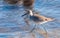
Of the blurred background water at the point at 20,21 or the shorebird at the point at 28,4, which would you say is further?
the shorebird at the point at 28,4

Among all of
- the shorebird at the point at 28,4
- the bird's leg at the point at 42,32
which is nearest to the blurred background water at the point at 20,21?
the bird's leg at the point at 42,32

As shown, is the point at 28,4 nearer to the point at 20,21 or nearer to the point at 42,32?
the point at 20,21

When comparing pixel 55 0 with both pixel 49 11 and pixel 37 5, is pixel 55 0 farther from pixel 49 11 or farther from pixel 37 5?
pixel 49 11

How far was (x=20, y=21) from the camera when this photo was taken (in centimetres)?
322

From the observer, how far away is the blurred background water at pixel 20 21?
2842 mm

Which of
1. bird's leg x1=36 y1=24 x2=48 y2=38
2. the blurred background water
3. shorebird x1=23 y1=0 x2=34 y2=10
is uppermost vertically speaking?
shorebird x1=23 y1=0 x2=34 y2=10

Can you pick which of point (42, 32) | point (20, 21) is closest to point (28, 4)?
point (20, 21)

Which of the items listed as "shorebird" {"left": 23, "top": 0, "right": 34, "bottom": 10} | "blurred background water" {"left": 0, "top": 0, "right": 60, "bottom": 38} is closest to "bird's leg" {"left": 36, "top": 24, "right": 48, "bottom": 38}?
"blurred background water" {"left": 0, "top": 0, "right": 60, "bottom": 38}

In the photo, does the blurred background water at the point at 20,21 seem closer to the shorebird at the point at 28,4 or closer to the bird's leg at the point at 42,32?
the bird's leg at the point at 42,32

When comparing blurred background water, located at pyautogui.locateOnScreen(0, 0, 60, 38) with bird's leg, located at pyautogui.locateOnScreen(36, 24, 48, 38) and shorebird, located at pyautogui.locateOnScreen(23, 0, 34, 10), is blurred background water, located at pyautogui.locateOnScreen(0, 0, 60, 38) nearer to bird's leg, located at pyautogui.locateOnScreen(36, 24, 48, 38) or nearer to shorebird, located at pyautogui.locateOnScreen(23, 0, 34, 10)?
bird's leg, located at pyautogui.locateOnScreen(36, 24, 48, 38)

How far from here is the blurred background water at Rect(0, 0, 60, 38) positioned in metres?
2.84

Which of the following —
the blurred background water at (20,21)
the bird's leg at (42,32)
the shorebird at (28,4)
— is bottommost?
the bird's leg at (42,32)

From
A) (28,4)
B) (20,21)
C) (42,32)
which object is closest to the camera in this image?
(42,32)

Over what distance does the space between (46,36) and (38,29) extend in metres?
0.27
